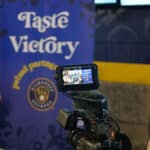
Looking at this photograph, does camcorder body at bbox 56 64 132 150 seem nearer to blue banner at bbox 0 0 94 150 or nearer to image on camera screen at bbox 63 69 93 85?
image on camera screen at bbox 63 69 93 85

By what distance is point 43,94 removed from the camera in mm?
3178

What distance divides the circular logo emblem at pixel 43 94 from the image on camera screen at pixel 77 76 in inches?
35.1

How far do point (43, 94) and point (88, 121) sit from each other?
1.09 meters

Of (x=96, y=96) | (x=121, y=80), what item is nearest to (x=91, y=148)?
(x=96, y=96)

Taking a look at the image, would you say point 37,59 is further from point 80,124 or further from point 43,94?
point 80,124

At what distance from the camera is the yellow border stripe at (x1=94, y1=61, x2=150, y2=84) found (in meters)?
3.24

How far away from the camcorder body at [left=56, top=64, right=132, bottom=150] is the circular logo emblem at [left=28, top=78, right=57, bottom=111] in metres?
0.93

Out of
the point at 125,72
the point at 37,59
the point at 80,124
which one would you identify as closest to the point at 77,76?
the point at 80,124

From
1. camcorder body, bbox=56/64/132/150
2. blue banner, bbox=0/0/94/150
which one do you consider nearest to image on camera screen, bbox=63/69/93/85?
camcorder body, bbox=56/64/132/150

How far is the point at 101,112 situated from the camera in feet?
A: 6.95

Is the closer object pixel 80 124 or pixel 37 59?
pixel 80 124

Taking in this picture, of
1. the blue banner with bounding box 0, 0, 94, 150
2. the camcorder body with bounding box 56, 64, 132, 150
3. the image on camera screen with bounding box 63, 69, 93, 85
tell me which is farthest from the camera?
the blue banner with bounding box 0, 0, 94, 150

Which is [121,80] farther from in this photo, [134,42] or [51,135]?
[134,42]

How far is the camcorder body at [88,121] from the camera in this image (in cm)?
209
